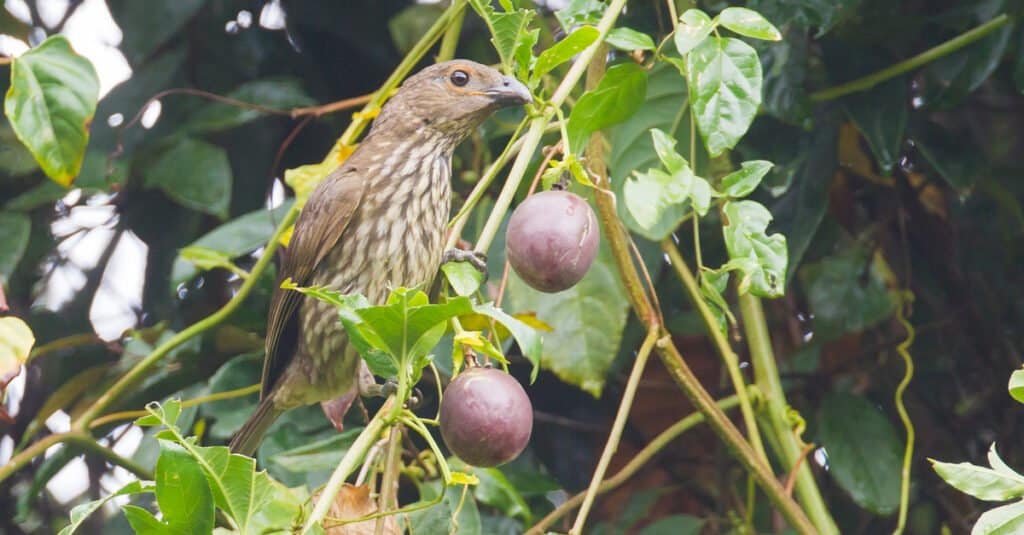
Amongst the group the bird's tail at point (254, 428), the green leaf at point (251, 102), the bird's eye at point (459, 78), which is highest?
the bird's eye at point (459, 78)

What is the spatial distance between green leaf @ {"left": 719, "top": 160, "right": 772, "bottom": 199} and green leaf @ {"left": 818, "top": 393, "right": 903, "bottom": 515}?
1.33m

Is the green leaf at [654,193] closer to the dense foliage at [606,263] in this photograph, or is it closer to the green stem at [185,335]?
the dense foliage at [606,263]

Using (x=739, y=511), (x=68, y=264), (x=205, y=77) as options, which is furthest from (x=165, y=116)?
(x=739, y=511)

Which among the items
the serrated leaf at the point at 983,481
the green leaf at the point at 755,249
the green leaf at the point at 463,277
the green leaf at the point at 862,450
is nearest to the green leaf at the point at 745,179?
the green leaf at the point at 755,249

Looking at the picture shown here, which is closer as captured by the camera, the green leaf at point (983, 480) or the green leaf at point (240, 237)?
the green leaf at point (983, 480)

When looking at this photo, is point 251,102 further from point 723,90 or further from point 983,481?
point 983,481

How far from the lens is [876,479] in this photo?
10.2 ft

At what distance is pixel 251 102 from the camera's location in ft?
11.1

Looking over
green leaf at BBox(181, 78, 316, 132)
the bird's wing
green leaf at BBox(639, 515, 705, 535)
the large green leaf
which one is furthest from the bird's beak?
green leaf at BBox(639, 515, 705, 535)

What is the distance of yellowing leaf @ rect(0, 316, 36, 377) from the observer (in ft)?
6.74

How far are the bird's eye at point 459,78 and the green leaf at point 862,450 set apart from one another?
1209 millimetres

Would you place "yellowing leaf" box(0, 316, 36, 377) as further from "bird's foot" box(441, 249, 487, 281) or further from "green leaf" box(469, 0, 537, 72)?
"green leaf" box(469, 0, 537, 72)

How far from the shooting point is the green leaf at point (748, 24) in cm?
193

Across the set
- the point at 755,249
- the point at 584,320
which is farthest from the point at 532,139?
the point at 584,320
